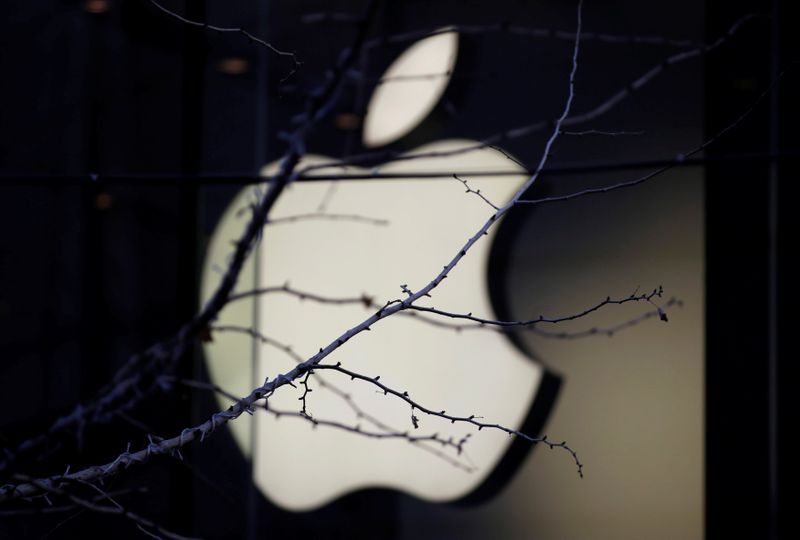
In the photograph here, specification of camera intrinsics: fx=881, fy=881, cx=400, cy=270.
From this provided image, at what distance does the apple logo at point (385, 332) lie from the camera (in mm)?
4668

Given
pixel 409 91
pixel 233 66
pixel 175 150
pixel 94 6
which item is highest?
pixel 94 6

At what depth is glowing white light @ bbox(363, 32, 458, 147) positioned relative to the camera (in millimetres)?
4809

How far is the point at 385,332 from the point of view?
486 cm

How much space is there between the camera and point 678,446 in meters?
4.39

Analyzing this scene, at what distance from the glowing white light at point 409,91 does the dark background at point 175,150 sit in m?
0.08

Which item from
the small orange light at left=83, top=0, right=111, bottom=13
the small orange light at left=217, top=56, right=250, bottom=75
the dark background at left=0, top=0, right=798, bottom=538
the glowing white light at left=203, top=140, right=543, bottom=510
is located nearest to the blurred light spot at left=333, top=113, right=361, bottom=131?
the dark background at left=0, top=0, right=798, bottom=538

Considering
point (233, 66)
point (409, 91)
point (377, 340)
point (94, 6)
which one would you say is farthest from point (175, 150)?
point (377, 340)

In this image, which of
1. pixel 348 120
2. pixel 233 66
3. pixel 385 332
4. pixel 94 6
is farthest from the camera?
pixel 94 6

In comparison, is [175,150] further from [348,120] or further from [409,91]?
[409,91]

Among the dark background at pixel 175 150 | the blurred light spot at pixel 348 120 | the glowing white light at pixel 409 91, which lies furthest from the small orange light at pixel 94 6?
the glowing white light at pixel 409 91

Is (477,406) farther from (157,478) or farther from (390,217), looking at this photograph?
(157,478)

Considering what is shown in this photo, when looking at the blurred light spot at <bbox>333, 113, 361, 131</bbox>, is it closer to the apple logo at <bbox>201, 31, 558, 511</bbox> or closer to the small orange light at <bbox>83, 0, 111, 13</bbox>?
the apple logo at <bbox>201, 31, 558, 511</bbox>

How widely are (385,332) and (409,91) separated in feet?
4.40

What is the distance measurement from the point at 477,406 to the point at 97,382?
224cm
